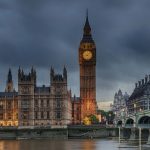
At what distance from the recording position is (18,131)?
179m

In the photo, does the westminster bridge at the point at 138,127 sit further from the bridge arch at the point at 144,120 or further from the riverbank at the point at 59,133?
the riverbank at the point at 59,133

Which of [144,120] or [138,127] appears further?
[144,120]

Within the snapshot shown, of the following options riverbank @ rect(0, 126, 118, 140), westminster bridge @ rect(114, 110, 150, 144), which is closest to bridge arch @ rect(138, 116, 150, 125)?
westminster bridge @ rect(114, 110, 150, 144)

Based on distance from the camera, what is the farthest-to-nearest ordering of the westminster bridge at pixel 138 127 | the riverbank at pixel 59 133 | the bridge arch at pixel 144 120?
the riverbank at pixel 59 133 < the bridge arch at pixel 144 120 < the westminster bridge at pixel 138 127

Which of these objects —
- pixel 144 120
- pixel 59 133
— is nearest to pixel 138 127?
pixel 144 120

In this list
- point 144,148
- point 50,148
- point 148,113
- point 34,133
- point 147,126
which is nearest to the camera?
point 144,148

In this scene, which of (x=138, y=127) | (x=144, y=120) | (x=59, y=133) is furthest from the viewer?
(x=59, y=133)

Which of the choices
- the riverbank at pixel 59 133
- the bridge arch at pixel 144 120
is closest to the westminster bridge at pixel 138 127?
the bridge arch at pixel 144 120

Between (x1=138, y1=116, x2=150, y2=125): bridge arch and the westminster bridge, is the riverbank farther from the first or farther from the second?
(x1=138, y1=116, x2=150, y2=125): bridge arch

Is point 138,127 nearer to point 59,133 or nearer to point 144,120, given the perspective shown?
point 144,120

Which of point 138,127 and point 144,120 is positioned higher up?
point 144,120

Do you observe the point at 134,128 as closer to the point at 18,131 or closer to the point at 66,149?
the point at 66,149

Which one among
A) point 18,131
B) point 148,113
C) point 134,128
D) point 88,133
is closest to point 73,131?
point 88,133

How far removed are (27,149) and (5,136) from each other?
67.5m
